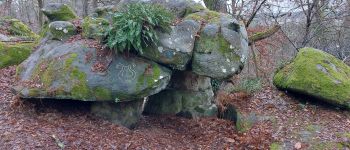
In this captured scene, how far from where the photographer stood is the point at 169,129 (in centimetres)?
774

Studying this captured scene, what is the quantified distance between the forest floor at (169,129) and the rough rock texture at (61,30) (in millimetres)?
1397

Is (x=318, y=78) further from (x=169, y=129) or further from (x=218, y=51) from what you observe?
(x=169, y=129)

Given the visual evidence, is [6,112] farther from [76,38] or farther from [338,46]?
[338,46]

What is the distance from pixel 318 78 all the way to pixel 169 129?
136 inches

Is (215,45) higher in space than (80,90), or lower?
higher

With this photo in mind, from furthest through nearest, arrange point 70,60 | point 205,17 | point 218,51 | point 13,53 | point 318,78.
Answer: point 13,53
point 318,78
point 205,17
point 218,51
point 70,60

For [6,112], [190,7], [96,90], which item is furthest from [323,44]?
[6,112]

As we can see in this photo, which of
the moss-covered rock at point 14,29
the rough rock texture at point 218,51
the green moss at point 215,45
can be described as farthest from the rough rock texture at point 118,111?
the moss-covered rock at point 14,29

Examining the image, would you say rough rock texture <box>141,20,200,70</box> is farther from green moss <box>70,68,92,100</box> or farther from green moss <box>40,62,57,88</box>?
green moss <box>40,62,57,88</box>

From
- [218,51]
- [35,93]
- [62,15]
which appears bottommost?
[35,93]

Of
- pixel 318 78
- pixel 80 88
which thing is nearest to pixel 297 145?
pixel 318 78

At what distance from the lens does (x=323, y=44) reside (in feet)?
48.8

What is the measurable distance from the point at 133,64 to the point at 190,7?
208 centimetres

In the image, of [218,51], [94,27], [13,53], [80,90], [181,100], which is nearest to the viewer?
[80,90]
